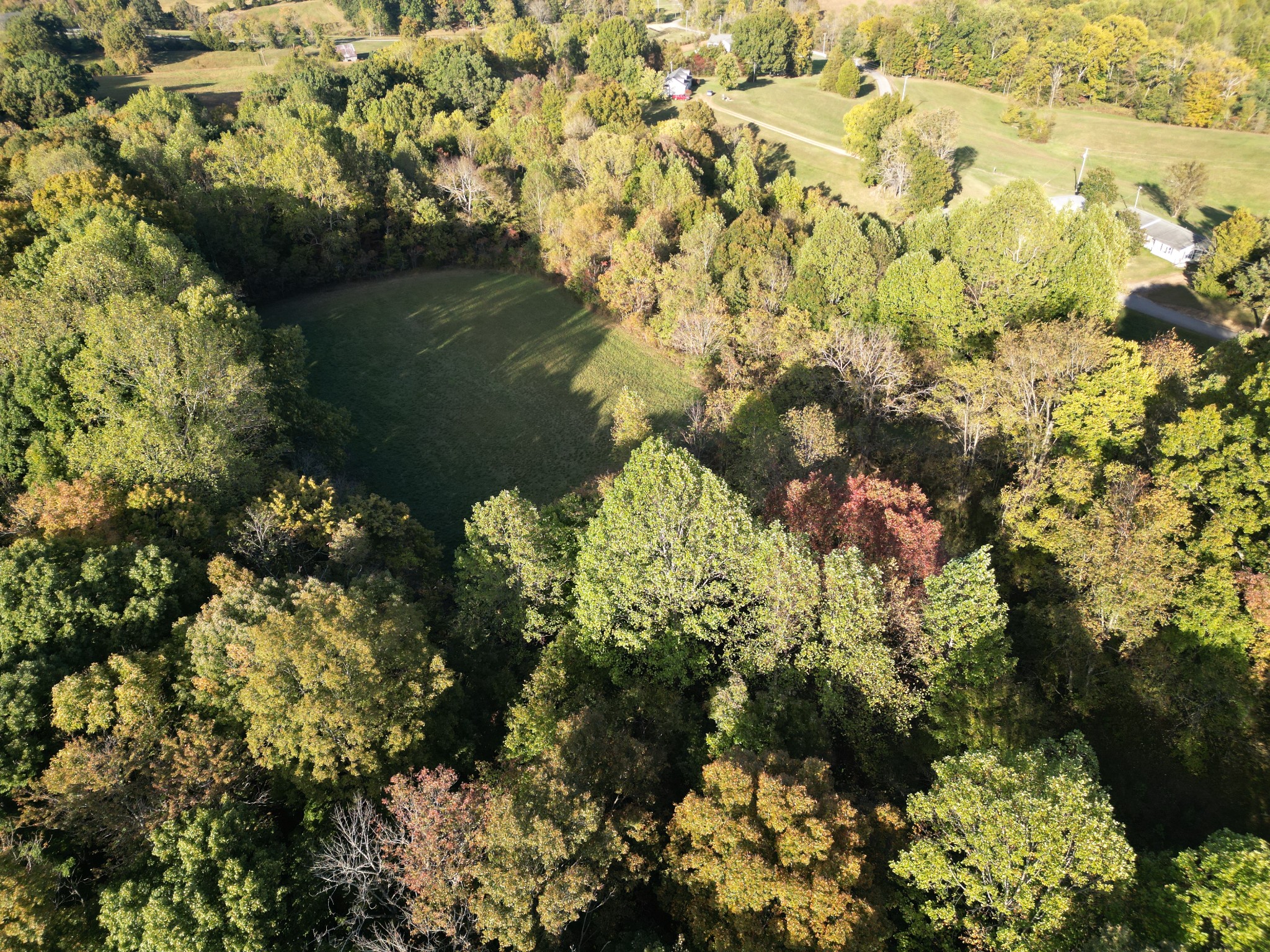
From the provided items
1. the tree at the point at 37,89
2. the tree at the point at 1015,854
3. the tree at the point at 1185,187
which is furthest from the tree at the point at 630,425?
the tree at the point at 37,89

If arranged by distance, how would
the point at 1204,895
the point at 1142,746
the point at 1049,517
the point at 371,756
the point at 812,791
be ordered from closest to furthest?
the point at 1204,895
the point at 812,791
the point at 371,756
the point at 1142,746
the point at 1049,517

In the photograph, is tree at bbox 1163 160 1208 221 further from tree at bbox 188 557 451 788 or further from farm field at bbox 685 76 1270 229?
tree at bbox 188 557 451 788

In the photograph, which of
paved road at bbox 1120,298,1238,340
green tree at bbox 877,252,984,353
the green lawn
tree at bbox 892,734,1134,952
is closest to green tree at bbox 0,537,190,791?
the green lawn

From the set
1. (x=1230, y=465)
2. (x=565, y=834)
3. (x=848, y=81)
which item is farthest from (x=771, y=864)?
(x=848, y=81)

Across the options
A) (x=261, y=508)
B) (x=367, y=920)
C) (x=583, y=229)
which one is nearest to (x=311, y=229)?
(x=583, y=229)

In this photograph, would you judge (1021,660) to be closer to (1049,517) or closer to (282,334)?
(1049,517)

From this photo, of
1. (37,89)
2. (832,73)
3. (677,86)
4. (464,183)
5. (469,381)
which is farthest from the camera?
(832,73)

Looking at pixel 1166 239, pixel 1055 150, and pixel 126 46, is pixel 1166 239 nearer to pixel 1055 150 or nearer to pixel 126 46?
pixel 1055 150
